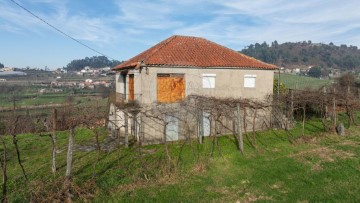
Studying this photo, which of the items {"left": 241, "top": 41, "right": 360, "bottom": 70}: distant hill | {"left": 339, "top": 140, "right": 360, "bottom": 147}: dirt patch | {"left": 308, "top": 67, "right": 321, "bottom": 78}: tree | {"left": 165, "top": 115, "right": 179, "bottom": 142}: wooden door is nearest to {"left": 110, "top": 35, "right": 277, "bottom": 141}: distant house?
{"left": 165, "top": 115, "right": 179, "bottom": 142}: wooden door

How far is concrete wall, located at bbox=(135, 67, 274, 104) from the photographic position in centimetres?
1777

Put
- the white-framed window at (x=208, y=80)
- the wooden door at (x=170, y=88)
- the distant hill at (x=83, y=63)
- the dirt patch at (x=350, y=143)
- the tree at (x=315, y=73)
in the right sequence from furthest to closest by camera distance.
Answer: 1. the distant hill at (x=83, y=63)
2. the tree at (x=315, y=73)
3. the white-framed window at (x=208, y=80)
4. the wooden door at (x=170, y=88)
5. the dirt patch at (x=350, y=143)

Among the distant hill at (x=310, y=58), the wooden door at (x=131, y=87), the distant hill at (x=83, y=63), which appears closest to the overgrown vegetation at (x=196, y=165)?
the wooden door at (x=131, y=87)

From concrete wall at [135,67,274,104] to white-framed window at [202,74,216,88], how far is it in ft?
0.71

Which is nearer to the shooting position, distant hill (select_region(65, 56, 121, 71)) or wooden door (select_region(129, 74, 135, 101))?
Result: wooden door (select_region(129, 74, 135, 101))

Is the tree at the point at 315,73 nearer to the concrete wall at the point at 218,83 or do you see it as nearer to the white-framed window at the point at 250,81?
the concrete wall at the point at 218,83

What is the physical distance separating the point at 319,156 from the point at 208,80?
9.02 metres

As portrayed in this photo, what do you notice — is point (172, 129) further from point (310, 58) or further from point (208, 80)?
point (310, 58)

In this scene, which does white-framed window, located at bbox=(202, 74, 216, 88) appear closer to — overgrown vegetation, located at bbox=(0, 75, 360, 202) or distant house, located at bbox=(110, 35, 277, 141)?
distant house, located at bbox=(110, 35, 277, 141)

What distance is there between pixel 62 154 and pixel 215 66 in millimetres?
11162

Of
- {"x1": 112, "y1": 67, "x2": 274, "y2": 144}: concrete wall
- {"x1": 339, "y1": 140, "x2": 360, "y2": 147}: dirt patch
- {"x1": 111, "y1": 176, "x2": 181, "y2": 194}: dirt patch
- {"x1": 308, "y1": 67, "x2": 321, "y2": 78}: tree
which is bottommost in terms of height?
{"x1": 111, "y1": 176, "x2": 181, "y2": 194}: dirt patch

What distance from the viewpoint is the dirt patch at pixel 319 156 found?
1209 centimetres

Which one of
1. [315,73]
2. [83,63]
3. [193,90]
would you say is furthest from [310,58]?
[193,90]

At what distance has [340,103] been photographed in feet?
65.9
